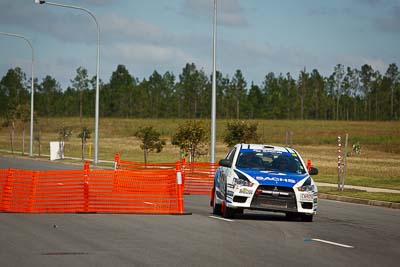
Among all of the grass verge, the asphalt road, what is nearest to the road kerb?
the grass verge

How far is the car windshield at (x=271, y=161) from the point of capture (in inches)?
730

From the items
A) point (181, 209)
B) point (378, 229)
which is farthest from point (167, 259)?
point (181, 209)

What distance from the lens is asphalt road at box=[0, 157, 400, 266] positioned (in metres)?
11.2

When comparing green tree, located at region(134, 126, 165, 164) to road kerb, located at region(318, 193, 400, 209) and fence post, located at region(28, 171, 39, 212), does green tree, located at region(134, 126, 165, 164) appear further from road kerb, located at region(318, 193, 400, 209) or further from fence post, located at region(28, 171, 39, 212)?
fence post, located at region(28, 171, 39, 212)

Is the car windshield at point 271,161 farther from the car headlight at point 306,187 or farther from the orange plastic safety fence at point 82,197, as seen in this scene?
the orange plastic safety fence at point 82,197

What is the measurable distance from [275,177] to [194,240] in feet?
14.1

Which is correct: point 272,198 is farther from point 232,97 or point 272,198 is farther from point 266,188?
point 232,97

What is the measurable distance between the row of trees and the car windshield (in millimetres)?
142936

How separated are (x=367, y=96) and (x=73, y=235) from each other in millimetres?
162027

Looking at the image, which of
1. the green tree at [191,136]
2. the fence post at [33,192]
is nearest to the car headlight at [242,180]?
the fence post at [33,192]

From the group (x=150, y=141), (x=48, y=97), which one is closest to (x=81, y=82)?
(x=48, y=97)

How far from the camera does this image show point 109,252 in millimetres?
11805

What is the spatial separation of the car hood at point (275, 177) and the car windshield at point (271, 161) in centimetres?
57

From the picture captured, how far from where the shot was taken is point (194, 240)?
1371cm
